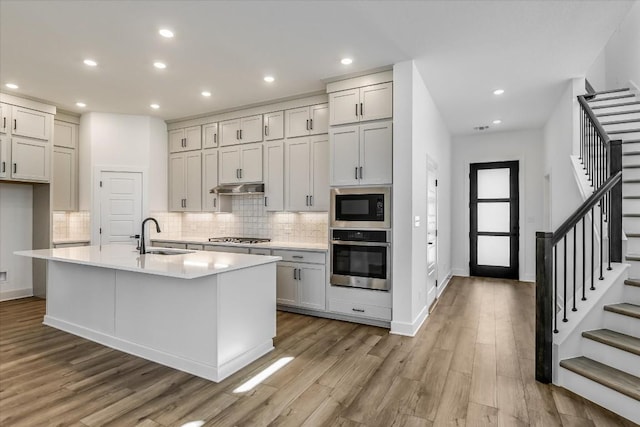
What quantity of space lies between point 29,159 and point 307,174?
405cm

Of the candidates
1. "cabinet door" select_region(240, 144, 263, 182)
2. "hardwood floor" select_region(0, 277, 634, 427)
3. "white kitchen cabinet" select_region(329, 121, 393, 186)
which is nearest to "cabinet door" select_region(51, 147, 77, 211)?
"hardwood floor" select_region(0, 277, 634, 427)

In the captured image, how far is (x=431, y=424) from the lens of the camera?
2119mm

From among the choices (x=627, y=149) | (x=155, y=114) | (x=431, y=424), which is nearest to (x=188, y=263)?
(x=431, y=424)

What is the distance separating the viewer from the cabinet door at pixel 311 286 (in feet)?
14.0

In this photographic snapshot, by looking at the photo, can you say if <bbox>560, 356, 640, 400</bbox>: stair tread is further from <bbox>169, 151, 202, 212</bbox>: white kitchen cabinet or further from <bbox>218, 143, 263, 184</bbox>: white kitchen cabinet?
<bbox>169, 151, 202, 212</bbox>: white kitchen cabinet

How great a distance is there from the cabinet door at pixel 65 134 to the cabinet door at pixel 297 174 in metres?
3.69

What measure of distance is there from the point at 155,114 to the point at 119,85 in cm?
132

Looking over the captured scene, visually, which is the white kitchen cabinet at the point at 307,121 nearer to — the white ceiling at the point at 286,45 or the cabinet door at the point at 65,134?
the white ceiling at the point at 286,45

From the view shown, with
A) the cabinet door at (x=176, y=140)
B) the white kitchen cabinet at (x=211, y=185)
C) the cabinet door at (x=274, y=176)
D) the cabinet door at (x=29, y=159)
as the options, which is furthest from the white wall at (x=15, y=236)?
the cabinet door at (x=274, y=176)

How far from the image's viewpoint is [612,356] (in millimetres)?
2445

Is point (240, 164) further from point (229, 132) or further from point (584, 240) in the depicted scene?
point (584, 240)

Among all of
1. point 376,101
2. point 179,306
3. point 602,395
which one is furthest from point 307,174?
point 602,395

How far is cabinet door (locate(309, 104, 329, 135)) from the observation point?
4.55m

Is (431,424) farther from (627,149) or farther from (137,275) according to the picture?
(627,149)
